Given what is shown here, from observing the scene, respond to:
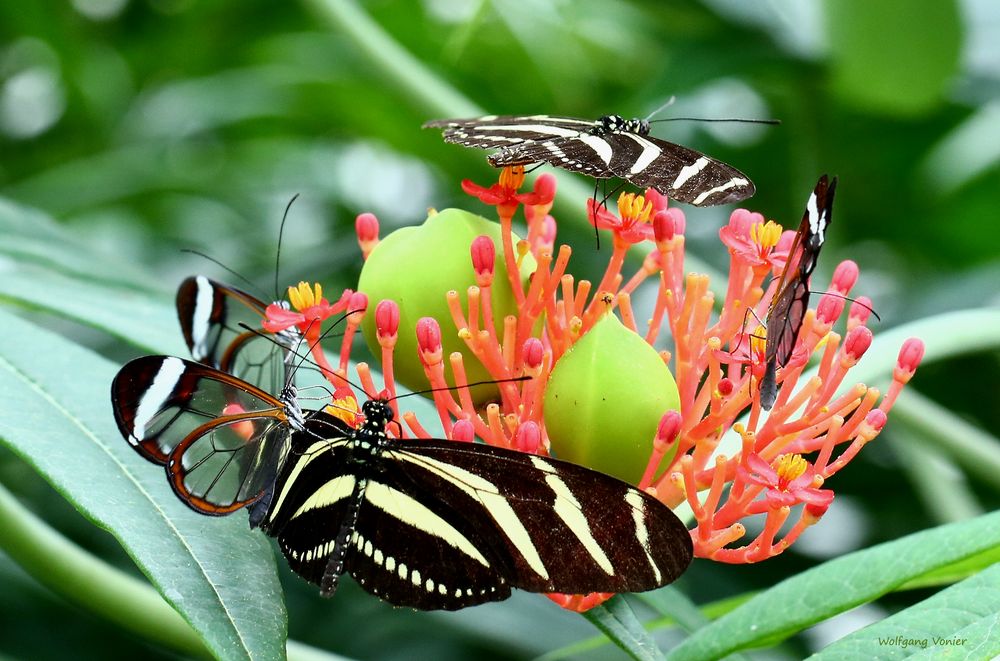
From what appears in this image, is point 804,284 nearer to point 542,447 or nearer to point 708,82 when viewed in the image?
point 542,447

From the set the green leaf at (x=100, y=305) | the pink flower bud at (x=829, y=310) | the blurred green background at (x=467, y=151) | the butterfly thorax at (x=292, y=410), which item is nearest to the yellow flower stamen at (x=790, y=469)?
the pink flower bud at (x=829, y=310)

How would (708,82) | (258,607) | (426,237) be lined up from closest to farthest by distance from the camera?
(258,607) < (426,237) < (708,82)

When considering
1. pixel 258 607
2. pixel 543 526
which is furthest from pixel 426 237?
pixel 258 607

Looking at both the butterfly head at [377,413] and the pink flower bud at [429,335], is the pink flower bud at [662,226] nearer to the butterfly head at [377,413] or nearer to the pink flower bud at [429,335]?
the pink flower bud at [429,335]

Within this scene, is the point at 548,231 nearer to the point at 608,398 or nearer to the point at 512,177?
the point at 512,177

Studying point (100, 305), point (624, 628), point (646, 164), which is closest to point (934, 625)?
point (624, 628)

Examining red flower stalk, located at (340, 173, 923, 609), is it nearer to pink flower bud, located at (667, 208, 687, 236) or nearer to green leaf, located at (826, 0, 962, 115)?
pink flower bud, located at (667, 208, 687, 236)
